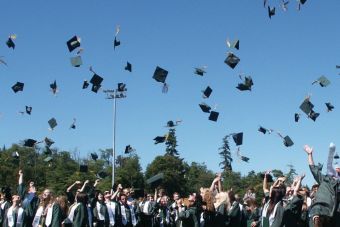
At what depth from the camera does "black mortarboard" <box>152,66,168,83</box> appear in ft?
53.9

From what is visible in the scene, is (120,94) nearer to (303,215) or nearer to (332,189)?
(303,215)

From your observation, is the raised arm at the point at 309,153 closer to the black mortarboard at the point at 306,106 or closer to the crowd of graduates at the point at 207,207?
the crowd of graduates at the point at 207,207

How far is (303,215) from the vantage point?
10.5m

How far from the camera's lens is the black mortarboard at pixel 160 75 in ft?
53.9

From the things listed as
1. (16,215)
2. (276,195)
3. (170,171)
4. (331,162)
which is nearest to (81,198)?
(16,215)

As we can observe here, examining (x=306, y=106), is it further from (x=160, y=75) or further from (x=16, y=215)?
(x=16, y=215)

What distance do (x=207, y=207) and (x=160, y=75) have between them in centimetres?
680

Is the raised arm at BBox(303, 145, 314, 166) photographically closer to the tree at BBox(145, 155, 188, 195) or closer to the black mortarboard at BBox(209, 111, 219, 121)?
the black mortarboard at BBox(209, 111, 219, 121)

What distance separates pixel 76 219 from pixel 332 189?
5806 millimetres

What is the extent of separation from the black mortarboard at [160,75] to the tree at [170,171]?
46.8 m

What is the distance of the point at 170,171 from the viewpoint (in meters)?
64.6

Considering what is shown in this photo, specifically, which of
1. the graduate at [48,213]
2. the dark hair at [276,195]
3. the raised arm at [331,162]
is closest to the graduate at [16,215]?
the graduate at [48,213]

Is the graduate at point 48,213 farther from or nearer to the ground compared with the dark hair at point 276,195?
farther from the ground

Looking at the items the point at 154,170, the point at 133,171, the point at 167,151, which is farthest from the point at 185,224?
the point at 167,151
